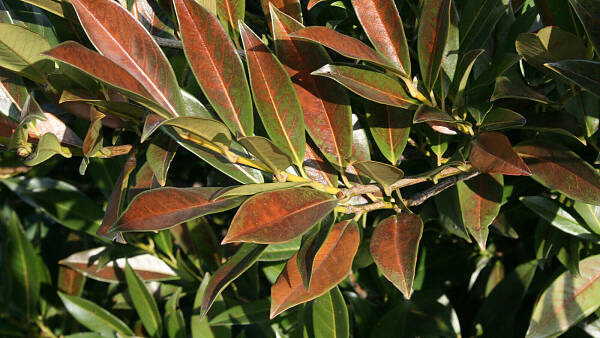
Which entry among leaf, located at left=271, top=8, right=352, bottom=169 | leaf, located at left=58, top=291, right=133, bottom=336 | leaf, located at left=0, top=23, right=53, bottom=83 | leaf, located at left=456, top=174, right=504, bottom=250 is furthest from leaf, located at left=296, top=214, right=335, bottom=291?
leaf, located at left=58, top=291, right=133, bottom=336

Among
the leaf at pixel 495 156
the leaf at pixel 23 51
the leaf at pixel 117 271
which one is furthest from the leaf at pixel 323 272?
the leaf at pixel 117 271

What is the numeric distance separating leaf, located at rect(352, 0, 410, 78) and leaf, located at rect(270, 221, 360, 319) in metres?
0.26

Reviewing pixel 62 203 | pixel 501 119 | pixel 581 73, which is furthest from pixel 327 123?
pixel 62 203

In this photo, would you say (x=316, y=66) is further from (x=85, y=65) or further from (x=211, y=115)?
(x=85, y=65)

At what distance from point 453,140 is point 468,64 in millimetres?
286

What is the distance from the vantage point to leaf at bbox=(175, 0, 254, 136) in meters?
0.80

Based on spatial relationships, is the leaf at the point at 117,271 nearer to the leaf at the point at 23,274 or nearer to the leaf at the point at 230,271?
the leaf at the point at 23,274

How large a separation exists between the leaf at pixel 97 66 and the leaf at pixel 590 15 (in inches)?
22.1

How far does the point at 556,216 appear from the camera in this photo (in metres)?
0.98

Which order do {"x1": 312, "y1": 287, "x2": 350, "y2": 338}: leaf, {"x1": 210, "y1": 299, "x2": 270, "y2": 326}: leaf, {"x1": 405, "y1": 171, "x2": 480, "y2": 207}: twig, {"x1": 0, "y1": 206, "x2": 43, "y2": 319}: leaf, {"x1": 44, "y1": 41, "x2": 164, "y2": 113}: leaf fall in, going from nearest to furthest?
{"x1": 44, "y1": 41, "x2": 164, "y2": 113}: leaf < {"x1": 405, "y1": 171, "x2": 480, "y2": 207}: twig < {"x1": 312, "y1": 287, "x2": 350, "y2": 338}: leaf < {"x1": 210, "y1": 299, "x2": 270, "y2": 326}: leaf < {"x1": 0, "y1": 206, "x2": 43, "y2": 319}: leaf

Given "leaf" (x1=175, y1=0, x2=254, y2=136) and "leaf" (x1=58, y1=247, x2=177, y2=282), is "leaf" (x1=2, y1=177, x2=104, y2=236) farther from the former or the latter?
"leaf" (x1=175, y1=0, x2=254, y2=136)

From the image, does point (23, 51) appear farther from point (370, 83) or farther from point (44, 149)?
point (370, 83)

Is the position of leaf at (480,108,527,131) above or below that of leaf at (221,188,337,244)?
above

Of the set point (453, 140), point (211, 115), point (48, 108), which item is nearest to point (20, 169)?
point (48, 108)
